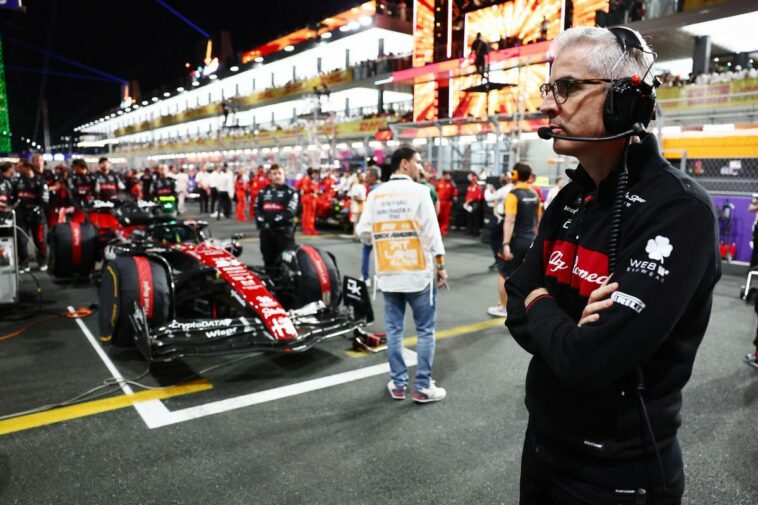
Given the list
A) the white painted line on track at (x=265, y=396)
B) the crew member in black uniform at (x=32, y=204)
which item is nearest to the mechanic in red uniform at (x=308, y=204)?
the crew member in black uniform at (x=32, y=204)

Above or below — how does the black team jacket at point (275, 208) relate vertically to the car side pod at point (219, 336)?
above

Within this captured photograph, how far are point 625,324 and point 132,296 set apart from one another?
4138 millimetres

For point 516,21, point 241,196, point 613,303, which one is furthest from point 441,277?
point 516,21

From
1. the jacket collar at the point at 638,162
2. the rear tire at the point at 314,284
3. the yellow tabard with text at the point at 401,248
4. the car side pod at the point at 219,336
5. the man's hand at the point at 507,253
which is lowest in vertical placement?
the car side pod at the point at 219,336

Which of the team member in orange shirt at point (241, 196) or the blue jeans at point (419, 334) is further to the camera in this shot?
the team member in orange shirt at point (241, 196)

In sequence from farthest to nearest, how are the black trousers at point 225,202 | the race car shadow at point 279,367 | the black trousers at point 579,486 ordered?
1. the black trousers at point 225,202
2. the race car shadow at point 279,367
3. the black trousers at point 579,486

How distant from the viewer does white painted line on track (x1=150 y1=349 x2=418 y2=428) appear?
3.54 metres

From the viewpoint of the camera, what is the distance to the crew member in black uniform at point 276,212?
7.65 m

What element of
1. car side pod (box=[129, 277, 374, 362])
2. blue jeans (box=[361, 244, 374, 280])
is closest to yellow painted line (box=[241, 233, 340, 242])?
blue jeans (box=[361, 244, 374, 280])

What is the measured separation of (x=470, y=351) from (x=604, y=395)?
3814 mm

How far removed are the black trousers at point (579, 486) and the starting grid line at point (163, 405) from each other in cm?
267

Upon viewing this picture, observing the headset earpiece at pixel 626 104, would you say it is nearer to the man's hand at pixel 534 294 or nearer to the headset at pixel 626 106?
the headset at pixel 626 106

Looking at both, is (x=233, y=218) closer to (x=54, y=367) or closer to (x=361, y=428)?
(x=54, y=367)

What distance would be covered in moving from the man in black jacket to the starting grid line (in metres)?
2.77
